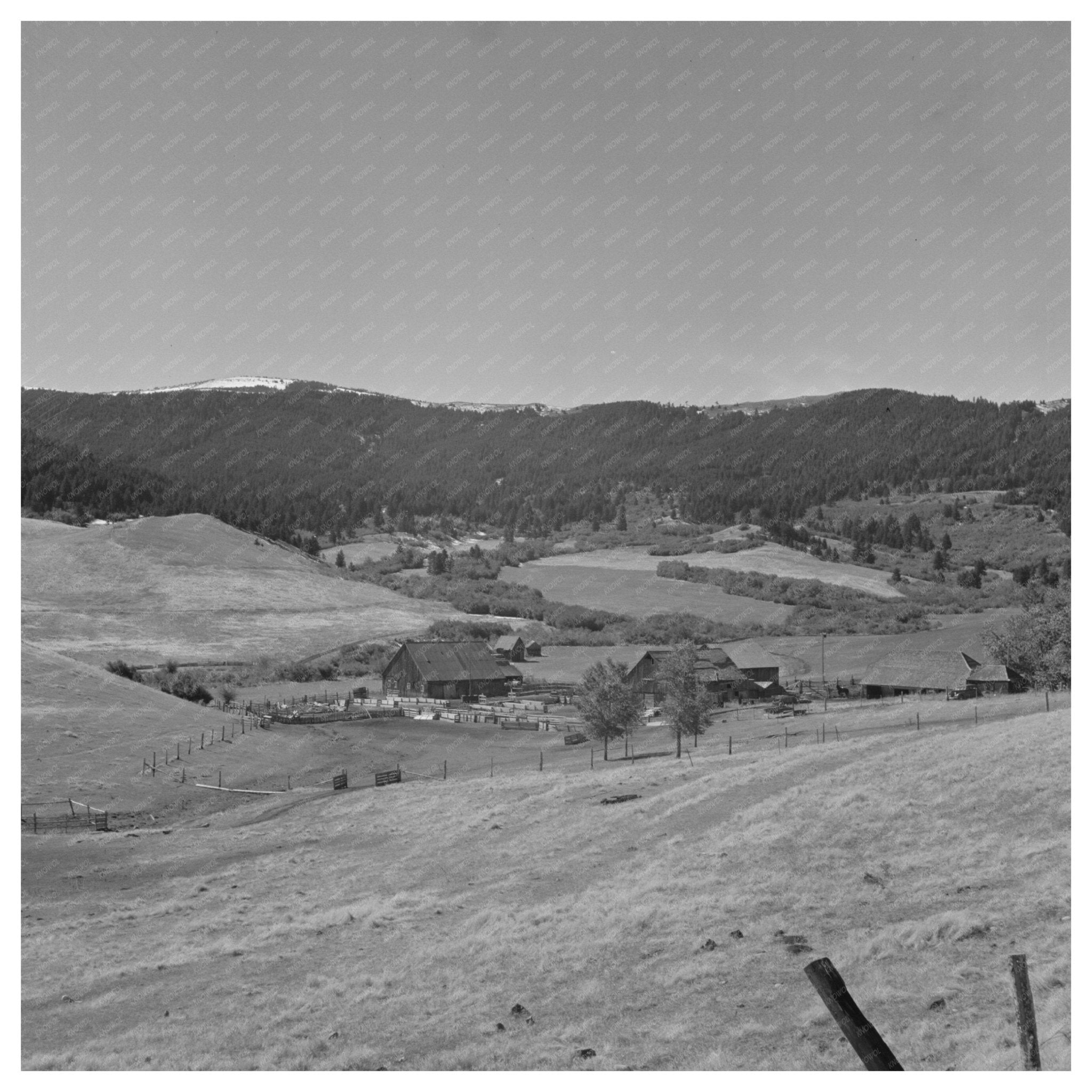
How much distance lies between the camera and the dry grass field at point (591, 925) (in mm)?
13906

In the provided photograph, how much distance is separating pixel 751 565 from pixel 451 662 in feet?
317

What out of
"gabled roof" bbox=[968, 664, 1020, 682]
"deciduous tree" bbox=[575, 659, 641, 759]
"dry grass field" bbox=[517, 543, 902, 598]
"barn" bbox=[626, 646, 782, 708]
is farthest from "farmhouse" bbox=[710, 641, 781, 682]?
"dry grass field" bbox=[517, 543, 902, 598]

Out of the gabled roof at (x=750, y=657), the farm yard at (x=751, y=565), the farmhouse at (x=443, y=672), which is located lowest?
the farmhouse at (x=443, y=672)

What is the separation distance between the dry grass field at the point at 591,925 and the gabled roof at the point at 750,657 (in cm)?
4362

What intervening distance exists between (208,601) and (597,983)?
10539 cm

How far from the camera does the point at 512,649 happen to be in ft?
324

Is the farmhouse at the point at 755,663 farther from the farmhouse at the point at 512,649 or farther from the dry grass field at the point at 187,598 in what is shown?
the dry grass field at the point at 187,598

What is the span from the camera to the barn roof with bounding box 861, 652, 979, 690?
6731 cm

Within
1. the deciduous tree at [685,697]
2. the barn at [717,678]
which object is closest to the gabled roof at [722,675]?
the barn at [717,678]

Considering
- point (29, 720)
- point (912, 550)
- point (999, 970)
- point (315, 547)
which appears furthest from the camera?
point (912, 550)

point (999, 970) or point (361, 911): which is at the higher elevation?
point (999, 970)

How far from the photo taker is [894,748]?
3522 centimetres
